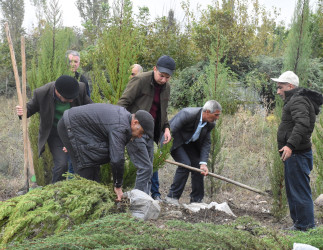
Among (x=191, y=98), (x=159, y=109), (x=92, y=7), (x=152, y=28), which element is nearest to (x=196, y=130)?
(x=159, y=109)

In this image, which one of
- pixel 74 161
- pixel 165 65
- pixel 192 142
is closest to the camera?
pixel 74 161

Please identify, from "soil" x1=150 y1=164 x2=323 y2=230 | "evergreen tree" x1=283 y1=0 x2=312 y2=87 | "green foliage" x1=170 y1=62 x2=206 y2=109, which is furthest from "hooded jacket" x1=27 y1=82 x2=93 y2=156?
"green foliage" x1=170 y1=62 x2=206 y2=109

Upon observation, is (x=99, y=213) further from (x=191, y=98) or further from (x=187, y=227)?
(x=191, y=98)

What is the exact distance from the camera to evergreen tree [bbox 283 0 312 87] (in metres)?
5.70

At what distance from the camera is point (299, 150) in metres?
4.55

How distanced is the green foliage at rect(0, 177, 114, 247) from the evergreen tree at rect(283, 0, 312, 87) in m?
4.05

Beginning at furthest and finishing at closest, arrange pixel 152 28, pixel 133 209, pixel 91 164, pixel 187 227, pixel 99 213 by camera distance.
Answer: pixel 152 28, pixel 91 164, pixel 133 209, pixel 99 213, pixel 187 227

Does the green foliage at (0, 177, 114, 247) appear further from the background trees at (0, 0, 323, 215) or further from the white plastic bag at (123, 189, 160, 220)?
the background trees at (0, 0, 323, 215)

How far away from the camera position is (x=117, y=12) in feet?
16.7

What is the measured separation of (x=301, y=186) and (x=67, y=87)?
3099 mm

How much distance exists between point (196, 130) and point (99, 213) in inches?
120

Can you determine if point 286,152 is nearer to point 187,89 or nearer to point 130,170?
point 130,170

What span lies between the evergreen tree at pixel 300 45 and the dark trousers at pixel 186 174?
1.96 meters

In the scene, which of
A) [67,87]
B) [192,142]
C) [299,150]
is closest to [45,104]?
[67,87]
